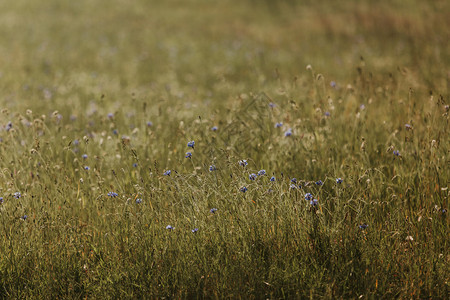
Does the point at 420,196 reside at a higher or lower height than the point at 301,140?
lower

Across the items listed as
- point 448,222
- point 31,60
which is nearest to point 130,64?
point 31,60

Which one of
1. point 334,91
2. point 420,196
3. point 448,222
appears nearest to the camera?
point 448,222

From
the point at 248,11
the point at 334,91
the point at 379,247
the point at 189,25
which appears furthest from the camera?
Result: the point at 248,11

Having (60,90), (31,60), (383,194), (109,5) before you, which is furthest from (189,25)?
(383,194)

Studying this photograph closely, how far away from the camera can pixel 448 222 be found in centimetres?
299

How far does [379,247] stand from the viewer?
2.73 meters

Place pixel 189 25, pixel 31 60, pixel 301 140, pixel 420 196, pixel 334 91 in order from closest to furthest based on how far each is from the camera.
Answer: pixel 420 196, pixel 301 140, pixel 334 91, pixel 31 60, pixel 189 25

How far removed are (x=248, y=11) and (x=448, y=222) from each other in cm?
1445

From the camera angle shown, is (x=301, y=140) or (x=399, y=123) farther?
(x=399, y=123)

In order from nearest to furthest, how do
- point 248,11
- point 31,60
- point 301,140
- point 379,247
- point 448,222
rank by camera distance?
point 379,247 < point 448,222 < point 301,140 < point 31,60 < point 248,11

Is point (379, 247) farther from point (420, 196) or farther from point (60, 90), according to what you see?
point (60, 90)

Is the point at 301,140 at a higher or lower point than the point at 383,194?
higher

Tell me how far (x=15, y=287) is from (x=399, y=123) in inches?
150

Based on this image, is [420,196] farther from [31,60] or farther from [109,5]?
[109,5]
